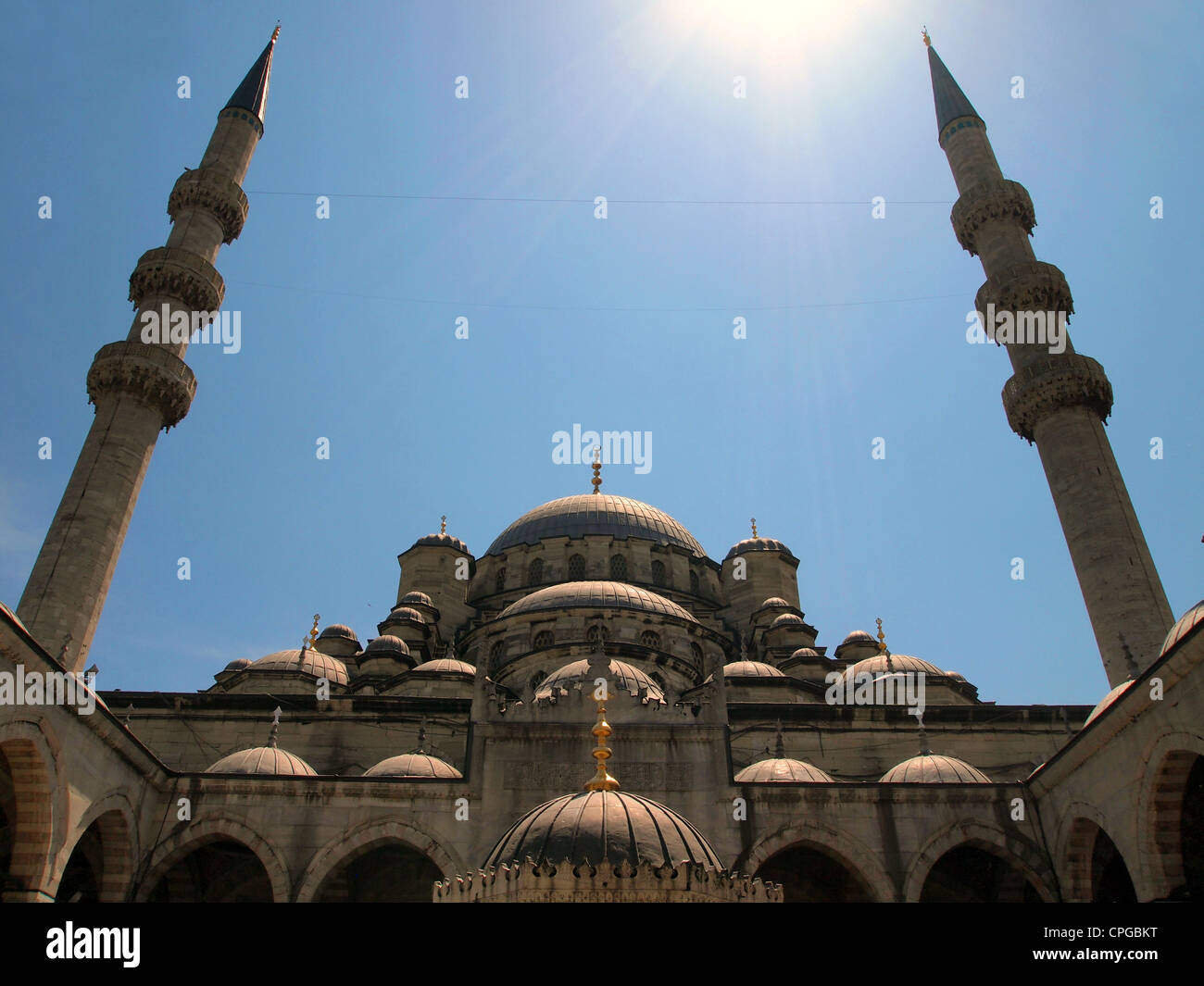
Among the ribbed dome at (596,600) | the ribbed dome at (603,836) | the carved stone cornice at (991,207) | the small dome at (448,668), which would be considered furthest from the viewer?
the carved stone cornice at (991,207)

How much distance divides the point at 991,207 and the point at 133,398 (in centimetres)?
2532

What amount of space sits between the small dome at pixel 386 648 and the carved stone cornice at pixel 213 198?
13.7 metres

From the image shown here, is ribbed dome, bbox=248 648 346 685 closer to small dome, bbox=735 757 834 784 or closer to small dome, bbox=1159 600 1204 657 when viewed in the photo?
small dome, bbox=735 757 834 784

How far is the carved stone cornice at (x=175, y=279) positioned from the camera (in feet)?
87.0

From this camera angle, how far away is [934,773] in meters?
18.1

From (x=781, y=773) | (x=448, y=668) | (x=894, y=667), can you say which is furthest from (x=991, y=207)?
(x=448, y=668)

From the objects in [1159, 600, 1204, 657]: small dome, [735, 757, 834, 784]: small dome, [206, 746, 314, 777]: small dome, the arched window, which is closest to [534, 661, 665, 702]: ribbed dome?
[735, 757, 834, 784]: small dome

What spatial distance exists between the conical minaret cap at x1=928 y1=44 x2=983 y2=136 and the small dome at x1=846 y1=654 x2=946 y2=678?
1805 cm

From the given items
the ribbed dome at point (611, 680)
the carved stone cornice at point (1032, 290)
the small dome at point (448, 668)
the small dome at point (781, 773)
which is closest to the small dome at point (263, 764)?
the ribbed dome at point (611, 680)

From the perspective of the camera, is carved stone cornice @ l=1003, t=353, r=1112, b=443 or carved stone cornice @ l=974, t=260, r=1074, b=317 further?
carved stone cornice @ l=974, t=260, r=1074, b=317

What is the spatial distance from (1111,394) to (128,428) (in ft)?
85.1

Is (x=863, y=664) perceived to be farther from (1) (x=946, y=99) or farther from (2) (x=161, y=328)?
(2) (x=161, y=328)

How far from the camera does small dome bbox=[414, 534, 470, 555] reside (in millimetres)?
39406

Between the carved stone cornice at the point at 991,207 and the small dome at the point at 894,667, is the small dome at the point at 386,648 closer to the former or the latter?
the small dome at the point at 894,667
